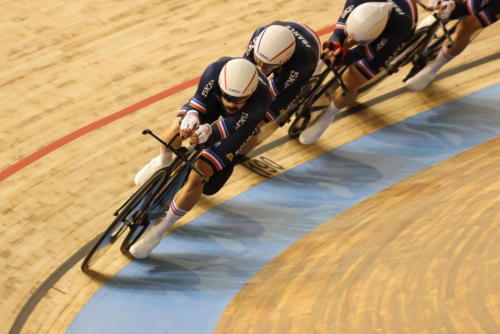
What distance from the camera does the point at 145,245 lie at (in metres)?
3.28

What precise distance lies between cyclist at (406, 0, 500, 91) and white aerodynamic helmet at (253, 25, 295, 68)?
5.30ft

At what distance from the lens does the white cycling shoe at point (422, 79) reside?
471 cm

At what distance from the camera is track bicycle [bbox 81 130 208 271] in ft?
10.0

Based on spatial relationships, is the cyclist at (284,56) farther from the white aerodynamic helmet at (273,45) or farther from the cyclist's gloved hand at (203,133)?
the cyclist's gloved hand at (203,133)

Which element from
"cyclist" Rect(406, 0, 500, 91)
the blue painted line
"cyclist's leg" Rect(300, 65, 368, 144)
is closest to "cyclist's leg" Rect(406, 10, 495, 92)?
"cyclist" Rect(406, 0, 500, 91)

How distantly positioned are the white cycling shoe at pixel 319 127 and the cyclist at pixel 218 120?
1077 mm

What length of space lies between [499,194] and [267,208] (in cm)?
153

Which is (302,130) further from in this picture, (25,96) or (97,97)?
(25,96)

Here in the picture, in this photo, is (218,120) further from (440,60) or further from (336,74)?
(440,60)

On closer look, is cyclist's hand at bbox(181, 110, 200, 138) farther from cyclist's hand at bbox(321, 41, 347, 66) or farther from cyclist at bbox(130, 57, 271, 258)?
cyclist's hand at bbox(321, 41, 347, 66)

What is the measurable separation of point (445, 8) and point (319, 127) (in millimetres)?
1341

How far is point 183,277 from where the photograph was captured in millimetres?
3297

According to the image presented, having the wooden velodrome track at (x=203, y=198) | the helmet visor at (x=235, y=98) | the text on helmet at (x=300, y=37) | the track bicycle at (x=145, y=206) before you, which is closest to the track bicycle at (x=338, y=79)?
the wooden velodrome track at (x=203, y=198)

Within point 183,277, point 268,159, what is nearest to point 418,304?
point 183,277
